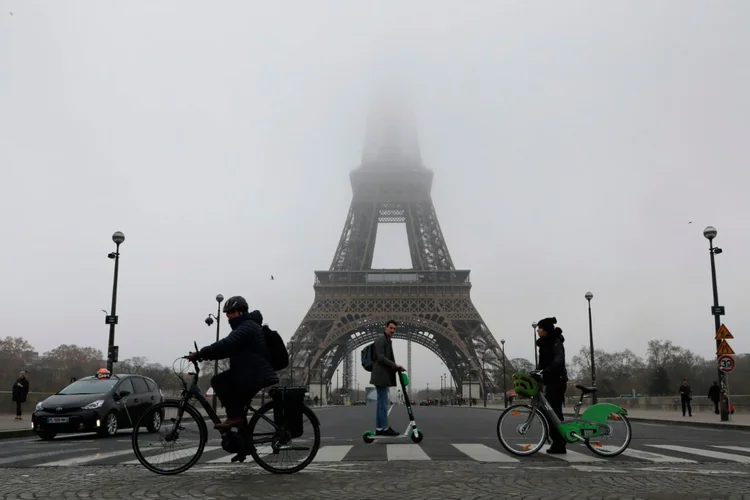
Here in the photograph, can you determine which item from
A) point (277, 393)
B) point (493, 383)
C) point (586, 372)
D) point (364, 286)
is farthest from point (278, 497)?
point (586, 372)

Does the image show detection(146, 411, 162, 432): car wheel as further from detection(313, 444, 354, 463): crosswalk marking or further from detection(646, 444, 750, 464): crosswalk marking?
detection(646, 444, 750, 464): crosswalk marking

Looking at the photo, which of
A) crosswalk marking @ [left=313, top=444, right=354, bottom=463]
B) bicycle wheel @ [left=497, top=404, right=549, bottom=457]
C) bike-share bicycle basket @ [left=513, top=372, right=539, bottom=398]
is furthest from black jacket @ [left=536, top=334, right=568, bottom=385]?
crosswalk marking @ [left=313, top=444, right=354, bottom=463]

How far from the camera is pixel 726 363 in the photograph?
68.5ft

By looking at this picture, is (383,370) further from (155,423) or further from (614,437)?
(155,423)

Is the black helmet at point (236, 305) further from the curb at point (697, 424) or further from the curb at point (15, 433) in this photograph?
the curb at point (697, 424)

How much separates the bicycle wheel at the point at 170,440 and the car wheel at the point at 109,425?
802cm

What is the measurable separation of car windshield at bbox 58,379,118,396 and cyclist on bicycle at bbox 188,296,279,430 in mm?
8995

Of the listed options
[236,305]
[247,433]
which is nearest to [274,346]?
[236,305]

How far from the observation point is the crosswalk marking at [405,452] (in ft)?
28.9

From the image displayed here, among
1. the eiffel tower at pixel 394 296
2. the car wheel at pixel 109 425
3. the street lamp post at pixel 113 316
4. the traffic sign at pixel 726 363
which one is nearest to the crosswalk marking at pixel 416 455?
the car wheel at pixel 109 425

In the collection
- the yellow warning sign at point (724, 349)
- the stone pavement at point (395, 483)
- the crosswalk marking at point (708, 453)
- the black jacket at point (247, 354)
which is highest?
the yellow warning sign at point (724, 349)

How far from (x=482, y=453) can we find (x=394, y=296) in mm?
57658

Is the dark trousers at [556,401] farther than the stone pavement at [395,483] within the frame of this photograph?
Yes

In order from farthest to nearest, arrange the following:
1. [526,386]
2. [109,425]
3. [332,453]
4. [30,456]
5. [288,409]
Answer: [109,425]
[30,456]
[332,453]
[526,386]
[288,409]
